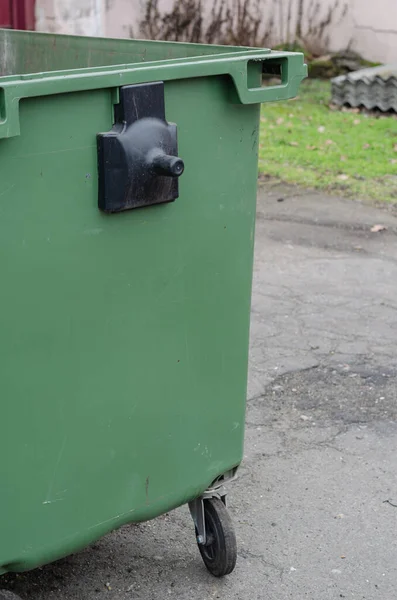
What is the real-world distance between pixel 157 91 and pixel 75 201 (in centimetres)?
32

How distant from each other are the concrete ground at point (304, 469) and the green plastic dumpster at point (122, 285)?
1.30 ft

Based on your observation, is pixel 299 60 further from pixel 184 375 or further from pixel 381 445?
pixel 381 445

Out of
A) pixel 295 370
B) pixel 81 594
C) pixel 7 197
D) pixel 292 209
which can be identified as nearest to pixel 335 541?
pixel 81 594

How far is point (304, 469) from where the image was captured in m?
3.31

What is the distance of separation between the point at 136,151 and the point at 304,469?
1.68 metres

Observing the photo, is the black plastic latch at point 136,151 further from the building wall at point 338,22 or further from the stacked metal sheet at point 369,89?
the building wall at point 338,22

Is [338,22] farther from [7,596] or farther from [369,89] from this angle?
[7,596]

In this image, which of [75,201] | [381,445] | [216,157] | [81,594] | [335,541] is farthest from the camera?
[381,445]

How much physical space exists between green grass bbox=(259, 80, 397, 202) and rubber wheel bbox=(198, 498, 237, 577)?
3.92 meters

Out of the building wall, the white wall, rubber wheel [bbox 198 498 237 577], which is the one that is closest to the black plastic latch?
rubber wheel [bbox 198 498 237 577]

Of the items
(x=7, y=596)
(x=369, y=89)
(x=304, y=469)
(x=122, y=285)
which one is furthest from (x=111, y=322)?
(x=369, y=89)

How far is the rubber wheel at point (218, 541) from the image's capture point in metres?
2.63

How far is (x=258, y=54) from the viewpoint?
228cm

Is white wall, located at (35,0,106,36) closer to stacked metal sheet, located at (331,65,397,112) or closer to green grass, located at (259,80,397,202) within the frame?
green grass, located at (259,80,397,202)
